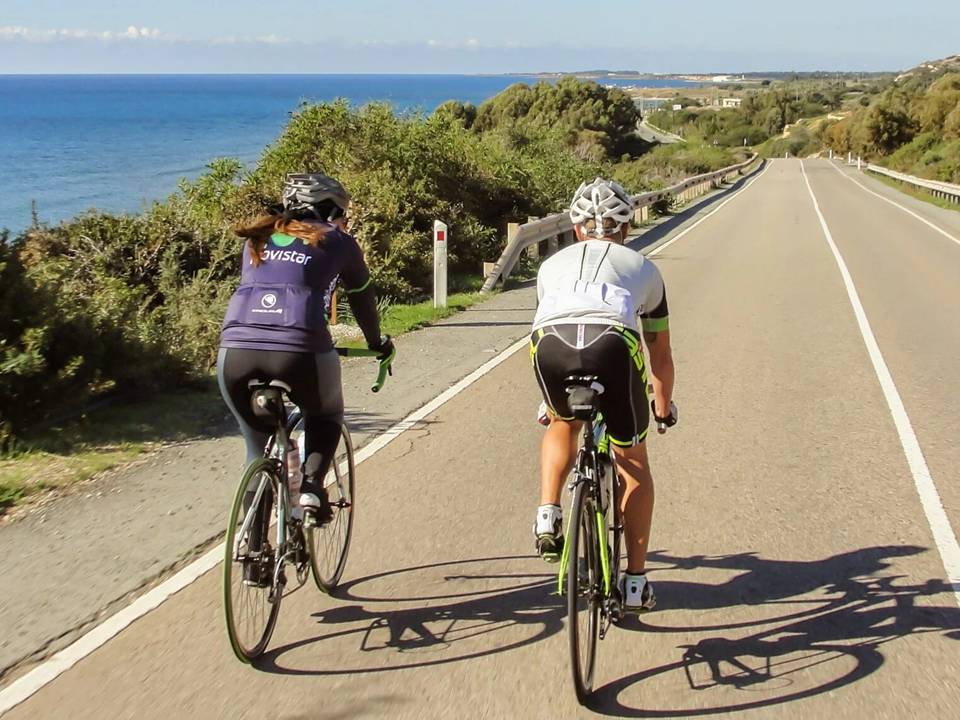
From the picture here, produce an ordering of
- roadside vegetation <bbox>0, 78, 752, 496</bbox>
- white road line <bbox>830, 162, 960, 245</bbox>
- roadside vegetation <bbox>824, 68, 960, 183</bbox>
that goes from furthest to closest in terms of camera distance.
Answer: roadside vegetation <bbox>824, 68, 960, 183</bbox>, white road line <bbox>830, 162, 960, 245</bbox>, roadside vegetation <bbox>0, 78, 752, 496</bbox>

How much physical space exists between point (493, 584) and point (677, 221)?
2610 centimetres

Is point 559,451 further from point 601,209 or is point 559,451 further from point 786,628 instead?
point 786,628

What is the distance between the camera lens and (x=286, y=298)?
152 inches

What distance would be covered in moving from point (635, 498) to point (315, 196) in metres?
1.80

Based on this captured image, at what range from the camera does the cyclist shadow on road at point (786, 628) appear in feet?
12.5

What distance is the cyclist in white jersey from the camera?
360 centimetres

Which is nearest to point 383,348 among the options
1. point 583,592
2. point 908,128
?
point 583,592

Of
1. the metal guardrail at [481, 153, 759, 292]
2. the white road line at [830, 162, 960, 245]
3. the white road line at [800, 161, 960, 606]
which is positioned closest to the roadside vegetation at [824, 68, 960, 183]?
the white road line at [830, 162, 960, 245]

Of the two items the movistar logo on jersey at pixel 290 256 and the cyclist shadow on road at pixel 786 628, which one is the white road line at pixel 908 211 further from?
the movistar logo on jersey at pixel 290 256

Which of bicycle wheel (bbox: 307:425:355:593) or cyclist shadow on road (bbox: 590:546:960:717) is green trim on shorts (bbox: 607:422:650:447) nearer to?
cyclist shadow on road (bbox: 590:546:960:717)

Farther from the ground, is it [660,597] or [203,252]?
[660,597]

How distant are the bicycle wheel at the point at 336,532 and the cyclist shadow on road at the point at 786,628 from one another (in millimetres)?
1428

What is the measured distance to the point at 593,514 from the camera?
12.0 ft

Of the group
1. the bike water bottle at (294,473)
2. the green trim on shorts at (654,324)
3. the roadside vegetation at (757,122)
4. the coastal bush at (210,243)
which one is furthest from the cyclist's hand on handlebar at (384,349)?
the roadside vegetation at (757,122)
